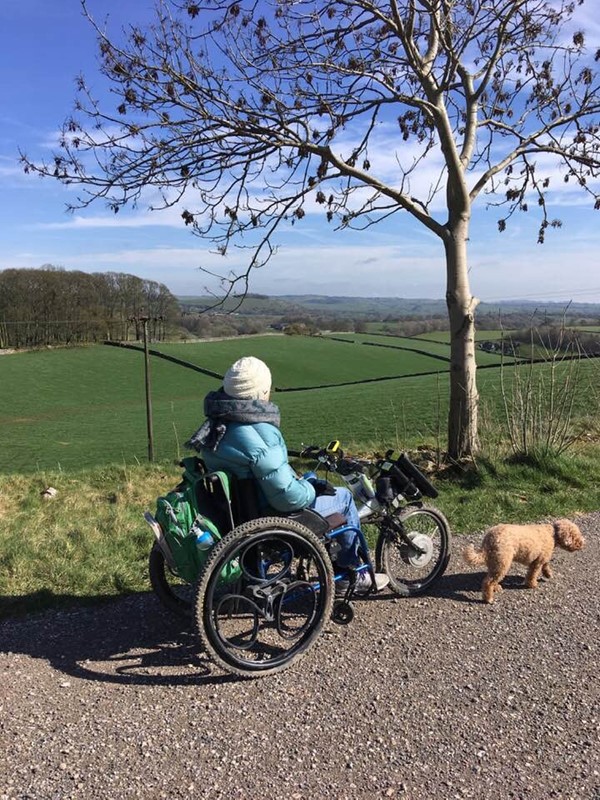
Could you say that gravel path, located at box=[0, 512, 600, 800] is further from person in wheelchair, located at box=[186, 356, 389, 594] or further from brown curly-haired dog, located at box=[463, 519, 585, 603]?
Result: person in wheelchair, located at box=[186, 356, 389, 594]

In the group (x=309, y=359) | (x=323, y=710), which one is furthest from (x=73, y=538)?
(x=309, y=359)

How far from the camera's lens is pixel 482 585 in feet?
14.6

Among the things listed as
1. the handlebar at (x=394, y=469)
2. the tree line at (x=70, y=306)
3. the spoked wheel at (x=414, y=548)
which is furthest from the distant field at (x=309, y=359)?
the handlebar at (x=394, y=469)

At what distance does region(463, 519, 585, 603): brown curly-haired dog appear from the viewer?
432cm

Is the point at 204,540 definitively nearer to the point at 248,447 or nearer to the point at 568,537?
the point at 248,447

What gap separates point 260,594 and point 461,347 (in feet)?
18.9

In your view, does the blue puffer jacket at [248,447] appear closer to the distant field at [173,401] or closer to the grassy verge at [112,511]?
the grassy verge at [112,511]

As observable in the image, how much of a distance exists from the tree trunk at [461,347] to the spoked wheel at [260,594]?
5.27 meters

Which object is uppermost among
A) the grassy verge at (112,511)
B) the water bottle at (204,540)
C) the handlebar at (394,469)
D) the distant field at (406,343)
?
the handlebar at (394,469)

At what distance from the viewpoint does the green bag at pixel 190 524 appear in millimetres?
3469

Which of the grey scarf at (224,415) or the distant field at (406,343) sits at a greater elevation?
the grey scarf at (224,415)

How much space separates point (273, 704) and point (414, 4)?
764 centimetres

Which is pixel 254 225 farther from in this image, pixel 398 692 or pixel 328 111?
pixel 398 692

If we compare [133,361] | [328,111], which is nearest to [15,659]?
[328,111]
